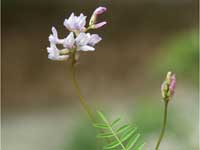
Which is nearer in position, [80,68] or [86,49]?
[86,49]

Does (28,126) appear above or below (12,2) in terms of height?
below

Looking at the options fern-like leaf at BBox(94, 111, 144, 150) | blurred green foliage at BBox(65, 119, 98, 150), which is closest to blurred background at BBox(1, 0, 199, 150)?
blurred green foliage at BBox(65, 119, 98, 150)

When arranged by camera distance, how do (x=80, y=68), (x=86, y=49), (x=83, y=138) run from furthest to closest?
(x=80, y=68)
(x=83, y=138)
(x=86, y=49)

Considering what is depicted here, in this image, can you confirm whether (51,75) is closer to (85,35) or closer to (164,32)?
(164,32)

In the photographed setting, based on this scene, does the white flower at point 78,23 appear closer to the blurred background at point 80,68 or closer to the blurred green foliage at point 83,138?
the blurred green foliage at point 83,138

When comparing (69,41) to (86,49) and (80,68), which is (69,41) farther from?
(80,68)

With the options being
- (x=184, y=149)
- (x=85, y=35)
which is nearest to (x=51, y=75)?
(x=184, y=149)

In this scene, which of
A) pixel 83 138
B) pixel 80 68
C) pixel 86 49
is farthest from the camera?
pixel 80 68

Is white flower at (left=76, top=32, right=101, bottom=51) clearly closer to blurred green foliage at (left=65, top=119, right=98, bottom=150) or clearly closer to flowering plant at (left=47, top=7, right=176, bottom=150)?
flowering plant at (left=47, top=7, right=176, bottom=150)

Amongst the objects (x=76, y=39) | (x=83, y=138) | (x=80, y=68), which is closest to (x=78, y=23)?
(x=76, y=39)
